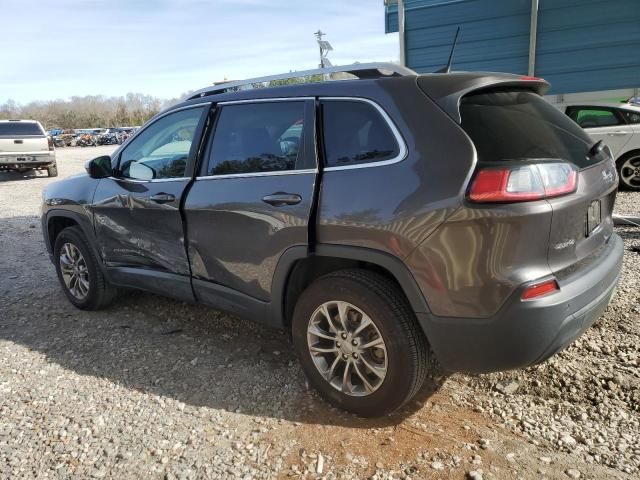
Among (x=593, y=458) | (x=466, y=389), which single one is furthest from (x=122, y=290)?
(x=593, y=458)

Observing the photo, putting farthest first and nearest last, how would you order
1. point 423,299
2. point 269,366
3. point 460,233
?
point 269,366
point 423,299
point 460,233

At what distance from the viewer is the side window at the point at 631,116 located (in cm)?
857

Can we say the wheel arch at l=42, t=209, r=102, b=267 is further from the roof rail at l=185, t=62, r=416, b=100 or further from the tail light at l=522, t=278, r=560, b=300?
the tail light at l=522, t=278, r=560, b=300

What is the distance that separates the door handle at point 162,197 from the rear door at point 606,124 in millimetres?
7375

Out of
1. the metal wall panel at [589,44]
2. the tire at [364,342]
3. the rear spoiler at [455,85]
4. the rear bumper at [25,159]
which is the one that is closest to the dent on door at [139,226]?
the tire at [364,342]

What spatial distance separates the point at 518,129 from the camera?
253 centimetres

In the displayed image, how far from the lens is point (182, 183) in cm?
354

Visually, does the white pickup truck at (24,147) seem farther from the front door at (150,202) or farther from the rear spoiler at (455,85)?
the rear spoiler at (455,85)

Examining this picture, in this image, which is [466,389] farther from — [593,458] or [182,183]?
[182,183]

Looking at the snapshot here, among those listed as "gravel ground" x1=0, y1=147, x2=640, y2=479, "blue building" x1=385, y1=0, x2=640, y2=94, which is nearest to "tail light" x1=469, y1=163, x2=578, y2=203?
"gravel ground" x1=0, y1=147, x2=640, y2=479

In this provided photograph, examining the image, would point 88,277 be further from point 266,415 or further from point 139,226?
point 266,415

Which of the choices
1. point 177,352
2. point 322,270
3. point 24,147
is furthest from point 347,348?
point 24,147

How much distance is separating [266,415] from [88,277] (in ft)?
7.88

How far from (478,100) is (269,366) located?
6.92 feet
